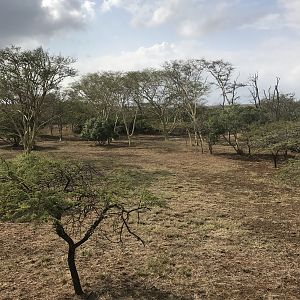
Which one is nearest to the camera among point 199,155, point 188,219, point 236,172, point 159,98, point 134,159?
point 188,219

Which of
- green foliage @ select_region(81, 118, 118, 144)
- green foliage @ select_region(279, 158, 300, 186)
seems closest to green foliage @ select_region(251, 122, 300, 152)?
green foliage @ select_region(279, 158, 300, 186)

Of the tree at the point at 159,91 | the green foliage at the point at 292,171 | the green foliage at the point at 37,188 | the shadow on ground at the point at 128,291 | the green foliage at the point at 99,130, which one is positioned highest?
the tree at the point at 159,91

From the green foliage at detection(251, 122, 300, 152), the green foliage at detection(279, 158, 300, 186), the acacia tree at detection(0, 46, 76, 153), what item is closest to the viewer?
the green foliage at detection(279, 158, 300, 186)

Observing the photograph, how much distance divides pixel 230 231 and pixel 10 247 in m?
6.87

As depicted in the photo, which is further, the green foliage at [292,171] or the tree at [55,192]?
the green foliage at [292,171]

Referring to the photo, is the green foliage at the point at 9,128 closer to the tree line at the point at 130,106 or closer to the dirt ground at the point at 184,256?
the tree line at the point at 130,106

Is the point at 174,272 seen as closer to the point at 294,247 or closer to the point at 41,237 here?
the point at 294,247

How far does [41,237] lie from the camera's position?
1194cm

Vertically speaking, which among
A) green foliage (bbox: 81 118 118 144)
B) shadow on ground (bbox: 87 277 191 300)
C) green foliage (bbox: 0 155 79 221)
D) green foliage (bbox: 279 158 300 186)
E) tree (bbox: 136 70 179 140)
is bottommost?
shadow on ground (bbox: 87 277 191 300)

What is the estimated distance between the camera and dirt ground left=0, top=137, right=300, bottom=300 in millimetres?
8484

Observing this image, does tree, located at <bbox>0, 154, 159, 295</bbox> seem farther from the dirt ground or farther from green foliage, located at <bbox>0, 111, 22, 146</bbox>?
green foliage, located at <bbox>0, 111, 22, 146</bbox>

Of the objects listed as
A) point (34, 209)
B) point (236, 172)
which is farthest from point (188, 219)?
point (236, 172)

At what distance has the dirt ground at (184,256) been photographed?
8484 millimetres

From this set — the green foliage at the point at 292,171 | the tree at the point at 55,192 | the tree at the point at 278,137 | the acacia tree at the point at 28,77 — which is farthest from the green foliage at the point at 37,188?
the acacia tree at the point at 28,77
